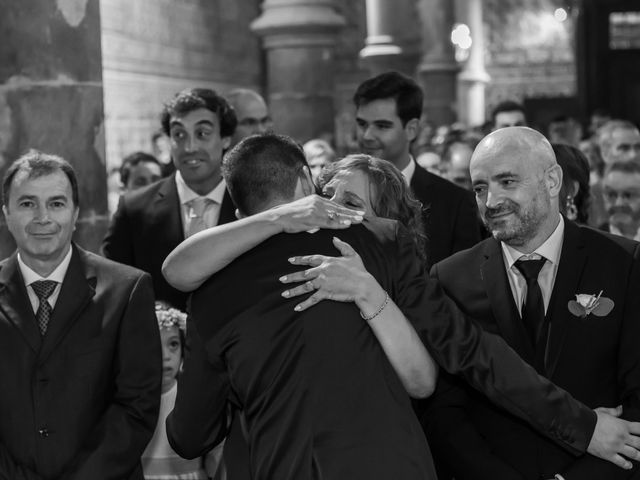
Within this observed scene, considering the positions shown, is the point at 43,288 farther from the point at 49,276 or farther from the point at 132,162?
the point at 132,162

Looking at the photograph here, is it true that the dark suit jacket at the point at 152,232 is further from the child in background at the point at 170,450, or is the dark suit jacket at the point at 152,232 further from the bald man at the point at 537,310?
the bald man at the point at 537,310

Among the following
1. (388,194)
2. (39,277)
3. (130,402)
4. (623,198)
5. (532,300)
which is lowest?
(130,402)

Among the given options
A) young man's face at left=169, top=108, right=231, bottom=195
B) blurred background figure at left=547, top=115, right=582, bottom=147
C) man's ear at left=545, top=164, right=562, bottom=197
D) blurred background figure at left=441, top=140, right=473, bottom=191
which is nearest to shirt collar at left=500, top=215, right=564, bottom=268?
man's ear at left=545, top=164, right=562, bottom=197

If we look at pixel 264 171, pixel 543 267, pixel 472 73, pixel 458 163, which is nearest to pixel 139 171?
pixel 458 163

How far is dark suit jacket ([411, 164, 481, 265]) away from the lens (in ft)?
17.8

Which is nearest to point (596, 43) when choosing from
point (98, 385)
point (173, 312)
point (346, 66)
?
point (346, 66)

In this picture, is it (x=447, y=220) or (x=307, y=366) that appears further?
(x=447, y=220)

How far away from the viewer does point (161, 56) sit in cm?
1483

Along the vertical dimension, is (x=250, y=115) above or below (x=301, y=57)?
below

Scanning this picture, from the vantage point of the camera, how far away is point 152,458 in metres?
5.47

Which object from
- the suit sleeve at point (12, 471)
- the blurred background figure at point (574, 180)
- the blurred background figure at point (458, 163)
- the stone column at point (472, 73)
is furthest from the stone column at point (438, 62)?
the suit sleeve at point (12, 471)

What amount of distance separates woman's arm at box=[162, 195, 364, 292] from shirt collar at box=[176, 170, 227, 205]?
221 centimetres

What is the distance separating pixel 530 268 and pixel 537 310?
143mm

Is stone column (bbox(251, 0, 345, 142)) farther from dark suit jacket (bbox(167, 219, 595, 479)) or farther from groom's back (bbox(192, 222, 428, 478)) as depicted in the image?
groom's back (bbox(192, 222, 428, 478))
